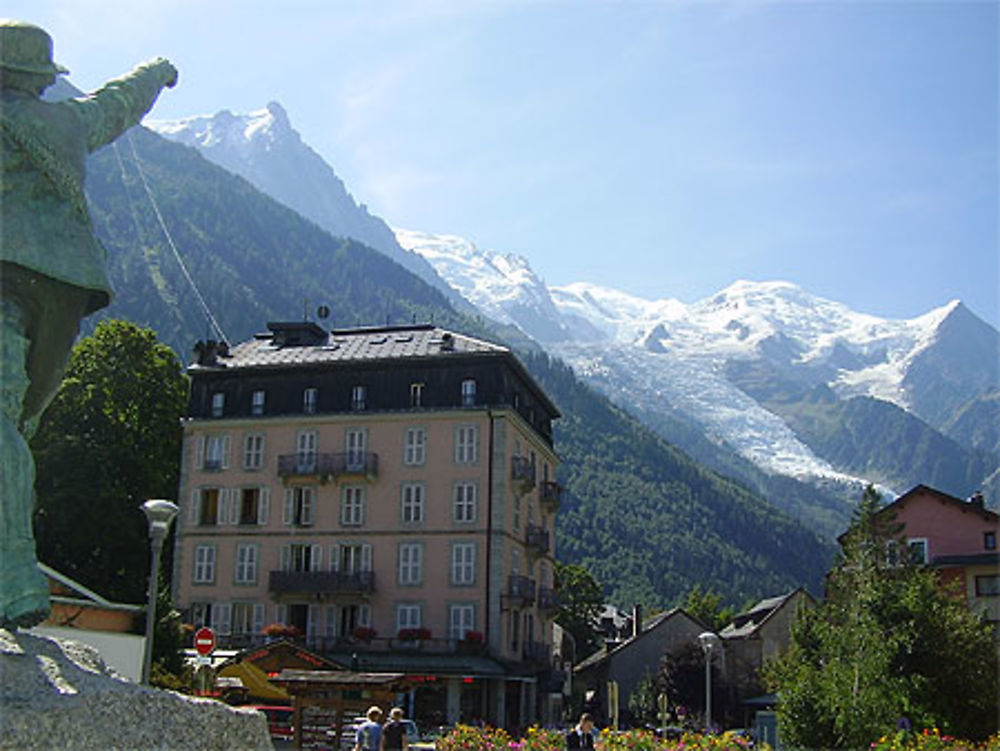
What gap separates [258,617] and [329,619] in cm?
315

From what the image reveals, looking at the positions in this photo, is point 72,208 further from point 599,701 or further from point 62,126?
point 599,701

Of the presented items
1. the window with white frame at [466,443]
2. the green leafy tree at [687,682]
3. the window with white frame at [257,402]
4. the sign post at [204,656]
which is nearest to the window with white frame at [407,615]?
the window with white frame at [466,443]

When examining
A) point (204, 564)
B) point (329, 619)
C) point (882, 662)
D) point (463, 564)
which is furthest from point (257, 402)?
point (882, 662)

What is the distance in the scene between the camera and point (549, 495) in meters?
56.7

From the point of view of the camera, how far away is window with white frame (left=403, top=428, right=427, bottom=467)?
50.7 meters

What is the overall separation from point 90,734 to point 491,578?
41.8 m

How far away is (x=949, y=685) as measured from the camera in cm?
3028

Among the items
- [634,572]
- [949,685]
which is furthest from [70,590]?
[634,572]

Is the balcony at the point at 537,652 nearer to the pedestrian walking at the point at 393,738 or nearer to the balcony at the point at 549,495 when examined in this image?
the balcony at the point at 549,495

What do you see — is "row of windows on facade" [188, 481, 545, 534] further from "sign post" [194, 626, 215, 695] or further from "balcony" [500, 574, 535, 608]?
"sign post" [194, 626, 215, 695]

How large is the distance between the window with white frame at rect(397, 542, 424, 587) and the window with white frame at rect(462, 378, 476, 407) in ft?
20.6

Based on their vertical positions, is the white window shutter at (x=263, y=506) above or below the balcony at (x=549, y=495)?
below

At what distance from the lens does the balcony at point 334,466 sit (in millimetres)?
50656

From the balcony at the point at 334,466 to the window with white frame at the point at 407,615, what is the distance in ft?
18.6
